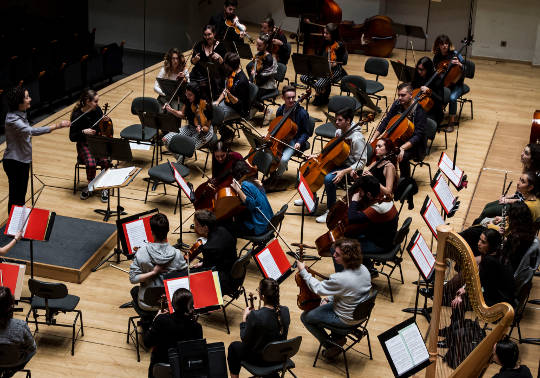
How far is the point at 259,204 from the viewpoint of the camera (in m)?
7.14

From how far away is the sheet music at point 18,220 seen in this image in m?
6.25

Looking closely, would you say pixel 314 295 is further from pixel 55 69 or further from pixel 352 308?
pixel 55 69

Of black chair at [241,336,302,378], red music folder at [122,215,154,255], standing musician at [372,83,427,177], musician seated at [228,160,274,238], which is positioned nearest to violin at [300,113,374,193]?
standing musician at [372,83,427,177]

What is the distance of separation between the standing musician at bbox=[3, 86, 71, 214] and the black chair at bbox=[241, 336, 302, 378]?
3488 mm

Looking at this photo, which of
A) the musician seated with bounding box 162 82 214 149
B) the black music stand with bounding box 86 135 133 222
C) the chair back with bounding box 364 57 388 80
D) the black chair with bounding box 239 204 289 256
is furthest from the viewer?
the chair back with bounding box 364 57 388 80

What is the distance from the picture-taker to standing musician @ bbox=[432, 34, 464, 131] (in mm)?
9953

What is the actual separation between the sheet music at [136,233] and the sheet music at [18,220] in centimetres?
83

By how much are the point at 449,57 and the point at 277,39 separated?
2.67 m

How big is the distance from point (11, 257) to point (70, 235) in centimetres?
65

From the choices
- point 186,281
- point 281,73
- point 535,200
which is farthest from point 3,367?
point 281,73

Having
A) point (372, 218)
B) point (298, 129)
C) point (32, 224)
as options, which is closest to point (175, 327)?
point (32, 224)

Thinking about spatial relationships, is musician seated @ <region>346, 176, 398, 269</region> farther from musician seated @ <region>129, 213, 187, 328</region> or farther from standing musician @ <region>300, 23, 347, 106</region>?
standing musician @ <region>300, 23, 347, 106</region>

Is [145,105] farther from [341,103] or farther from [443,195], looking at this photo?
[443,195]

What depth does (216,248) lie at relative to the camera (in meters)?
6.28
